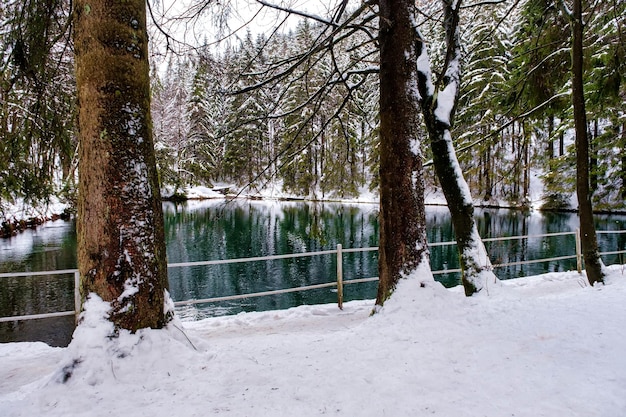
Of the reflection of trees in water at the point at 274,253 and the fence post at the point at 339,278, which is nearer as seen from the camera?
the fence post at the point at 339,278

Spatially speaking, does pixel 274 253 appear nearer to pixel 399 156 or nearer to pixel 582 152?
pixel 582 152

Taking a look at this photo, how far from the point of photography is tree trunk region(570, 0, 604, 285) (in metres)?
5.46

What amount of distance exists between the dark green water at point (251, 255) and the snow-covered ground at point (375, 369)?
2.01 meters

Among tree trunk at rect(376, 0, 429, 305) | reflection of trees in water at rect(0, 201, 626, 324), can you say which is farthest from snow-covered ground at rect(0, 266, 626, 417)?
reflection of trees in water at rect(0, 201, 626, 324)

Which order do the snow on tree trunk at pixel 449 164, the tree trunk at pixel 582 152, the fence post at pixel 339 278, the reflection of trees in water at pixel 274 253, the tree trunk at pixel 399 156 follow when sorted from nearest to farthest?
the tree trunk at pixel 399 156 → the snow on tree trunk at pixel 449 164 → the tree trunk at pixel 582 152 → the fence post at pixel 339 278 → the reflection of trees in water at pixel 274 253

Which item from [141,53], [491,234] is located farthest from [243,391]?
[491,234]

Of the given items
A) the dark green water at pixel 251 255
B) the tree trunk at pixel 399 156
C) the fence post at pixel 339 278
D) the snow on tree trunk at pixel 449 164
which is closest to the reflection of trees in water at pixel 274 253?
the dark green water at pixel 251 255

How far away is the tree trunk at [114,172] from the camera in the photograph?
2.87 m

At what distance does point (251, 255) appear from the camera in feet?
51.6

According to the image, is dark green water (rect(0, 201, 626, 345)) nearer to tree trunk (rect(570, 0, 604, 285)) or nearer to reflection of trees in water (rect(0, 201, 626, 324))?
reflection of trees in water (rect(0, 201, 626, 324))

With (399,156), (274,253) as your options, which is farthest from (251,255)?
(399,156)

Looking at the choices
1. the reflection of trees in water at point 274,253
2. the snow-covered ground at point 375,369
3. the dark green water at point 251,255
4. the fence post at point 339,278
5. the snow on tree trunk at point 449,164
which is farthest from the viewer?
the reflection of trees in water at point 274,253

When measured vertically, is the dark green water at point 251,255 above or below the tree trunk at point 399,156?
below

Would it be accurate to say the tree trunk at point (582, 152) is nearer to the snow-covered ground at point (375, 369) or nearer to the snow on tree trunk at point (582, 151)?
the snow on tree trunk at point (582, 151)
